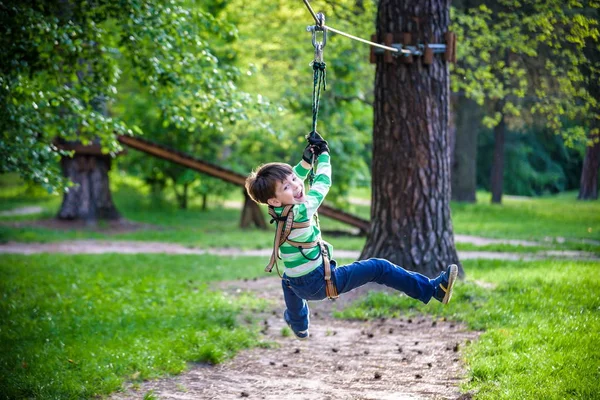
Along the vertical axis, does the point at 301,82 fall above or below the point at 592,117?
above

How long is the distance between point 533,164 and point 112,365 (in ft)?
43.8

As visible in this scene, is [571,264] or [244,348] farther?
[571,264]

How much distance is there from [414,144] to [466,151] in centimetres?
1589

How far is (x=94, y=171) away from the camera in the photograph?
19.7 m

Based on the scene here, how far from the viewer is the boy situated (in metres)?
4.91

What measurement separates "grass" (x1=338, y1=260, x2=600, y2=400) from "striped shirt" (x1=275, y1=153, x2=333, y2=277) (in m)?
1.48

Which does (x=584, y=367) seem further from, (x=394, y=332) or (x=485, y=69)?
(x=485, y=69)

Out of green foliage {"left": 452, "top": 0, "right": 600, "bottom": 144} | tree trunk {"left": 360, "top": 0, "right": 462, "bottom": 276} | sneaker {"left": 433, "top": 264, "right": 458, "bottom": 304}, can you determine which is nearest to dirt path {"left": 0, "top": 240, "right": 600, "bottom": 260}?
green foliage {"left": 452, "top": 0, "right": 600, "bottom": 144}

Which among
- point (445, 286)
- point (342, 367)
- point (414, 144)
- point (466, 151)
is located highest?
point (466, 151)

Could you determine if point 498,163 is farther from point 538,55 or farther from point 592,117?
point 592,117

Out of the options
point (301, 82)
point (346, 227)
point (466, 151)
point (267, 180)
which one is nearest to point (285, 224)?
point (267, 180)

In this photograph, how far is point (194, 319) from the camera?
760 centimetres

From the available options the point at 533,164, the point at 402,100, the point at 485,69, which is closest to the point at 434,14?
the point at 402,100

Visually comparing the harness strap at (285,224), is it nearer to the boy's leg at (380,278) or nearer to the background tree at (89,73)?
the boy's leg at (380,278)
